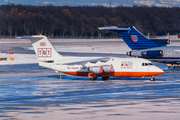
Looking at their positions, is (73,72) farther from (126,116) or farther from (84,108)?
(126,116)

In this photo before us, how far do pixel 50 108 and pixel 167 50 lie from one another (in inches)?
1085

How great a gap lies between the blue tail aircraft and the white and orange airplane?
8810mm

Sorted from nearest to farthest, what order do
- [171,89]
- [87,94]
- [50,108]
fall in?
[50,108] → [87,94] → [171,89]

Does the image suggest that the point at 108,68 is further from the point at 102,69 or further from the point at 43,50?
the point at 43,50

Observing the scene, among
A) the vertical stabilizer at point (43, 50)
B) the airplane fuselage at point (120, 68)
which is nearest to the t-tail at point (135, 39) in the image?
the airplane fuselage at point (120, 68)

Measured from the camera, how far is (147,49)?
46.8 m

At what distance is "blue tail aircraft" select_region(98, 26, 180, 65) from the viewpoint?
1807 inches

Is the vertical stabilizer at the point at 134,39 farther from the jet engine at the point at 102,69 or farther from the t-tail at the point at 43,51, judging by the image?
the t-tail at the point at 43,51

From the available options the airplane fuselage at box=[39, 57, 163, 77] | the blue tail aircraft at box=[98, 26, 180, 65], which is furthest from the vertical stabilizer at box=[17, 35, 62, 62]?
the blue tail aircraft at box=[98, 26, 180, 65]

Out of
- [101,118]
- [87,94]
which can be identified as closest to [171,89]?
[87,94]

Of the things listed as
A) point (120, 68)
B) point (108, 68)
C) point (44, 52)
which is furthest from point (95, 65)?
point (44, 52)

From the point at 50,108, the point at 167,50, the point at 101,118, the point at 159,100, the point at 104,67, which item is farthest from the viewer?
the point at 167,50

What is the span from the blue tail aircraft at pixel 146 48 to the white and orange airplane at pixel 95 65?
8.81 metres

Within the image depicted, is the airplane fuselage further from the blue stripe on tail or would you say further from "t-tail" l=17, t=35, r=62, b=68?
the blue stripe on tail
